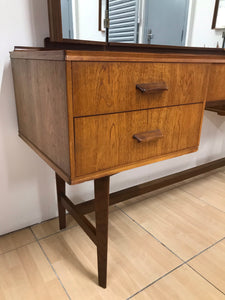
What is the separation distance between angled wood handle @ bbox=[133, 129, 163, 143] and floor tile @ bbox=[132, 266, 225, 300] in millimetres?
627

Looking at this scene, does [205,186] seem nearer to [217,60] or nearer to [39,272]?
[217,60]

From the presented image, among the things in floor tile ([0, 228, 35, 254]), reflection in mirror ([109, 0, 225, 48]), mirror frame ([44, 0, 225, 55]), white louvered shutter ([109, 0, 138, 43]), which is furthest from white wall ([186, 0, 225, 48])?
floor tile ([0, 228, 35, 254])

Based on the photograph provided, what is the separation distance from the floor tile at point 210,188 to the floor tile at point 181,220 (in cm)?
7

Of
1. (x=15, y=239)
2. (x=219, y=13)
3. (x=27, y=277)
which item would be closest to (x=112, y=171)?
(x=27, y=277)

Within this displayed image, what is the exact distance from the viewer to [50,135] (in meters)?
0.82

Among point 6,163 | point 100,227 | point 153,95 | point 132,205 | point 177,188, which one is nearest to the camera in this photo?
point 153,95

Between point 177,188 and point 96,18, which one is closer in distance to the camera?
point 96,18

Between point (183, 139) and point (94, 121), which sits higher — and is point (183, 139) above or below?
below

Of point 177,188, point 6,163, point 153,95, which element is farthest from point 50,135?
point 177,188

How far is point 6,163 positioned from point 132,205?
81cm

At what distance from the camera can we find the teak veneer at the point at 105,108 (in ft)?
2.23

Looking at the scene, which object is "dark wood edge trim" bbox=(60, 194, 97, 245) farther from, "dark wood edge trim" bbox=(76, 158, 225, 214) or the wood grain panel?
the wood grain panel

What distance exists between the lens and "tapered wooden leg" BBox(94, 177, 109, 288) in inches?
34.2

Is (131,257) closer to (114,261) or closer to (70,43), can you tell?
(114,261)
